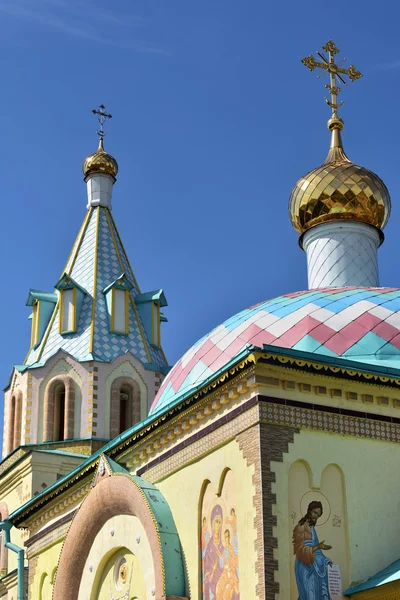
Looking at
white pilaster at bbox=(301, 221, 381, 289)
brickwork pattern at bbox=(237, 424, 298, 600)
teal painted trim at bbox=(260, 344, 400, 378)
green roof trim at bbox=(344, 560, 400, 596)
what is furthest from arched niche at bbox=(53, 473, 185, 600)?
white pilaster at bbox=(301, 221, 381, 289)

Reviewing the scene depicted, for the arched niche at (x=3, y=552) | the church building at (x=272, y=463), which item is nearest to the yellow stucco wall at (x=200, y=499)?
the church building at (x=272, y=463)

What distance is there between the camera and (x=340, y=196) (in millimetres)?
15000

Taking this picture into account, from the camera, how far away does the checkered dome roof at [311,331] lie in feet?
37.2

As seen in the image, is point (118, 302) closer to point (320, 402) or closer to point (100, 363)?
point (100, 363)

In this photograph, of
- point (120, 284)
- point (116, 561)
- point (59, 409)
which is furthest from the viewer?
point (120, 284)

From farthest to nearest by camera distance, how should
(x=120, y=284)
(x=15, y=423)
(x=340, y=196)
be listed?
(x=120, y=284) → (x=15, y=423) → (x=340, y=196)

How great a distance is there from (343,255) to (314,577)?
6327 millimetres

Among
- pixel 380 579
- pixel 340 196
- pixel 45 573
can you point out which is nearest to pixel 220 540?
pixel 380 579

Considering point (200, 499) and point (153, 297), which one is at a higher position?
point (153, 297)

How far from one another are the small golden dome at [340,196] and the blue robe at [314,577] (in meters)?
6.55

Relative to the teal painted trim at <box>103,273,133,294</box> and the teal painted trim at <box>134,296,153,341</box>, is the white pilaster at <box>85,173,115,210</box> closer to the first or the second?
the teal painted trim at <box>103,273,133,294</box>

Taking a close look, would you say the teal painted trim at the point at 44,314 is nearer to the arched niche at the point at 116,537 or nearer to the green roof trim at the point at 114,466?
the arched niche at the point at 116,537

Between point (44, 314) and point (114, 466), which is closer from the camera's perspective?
point (114, 466)

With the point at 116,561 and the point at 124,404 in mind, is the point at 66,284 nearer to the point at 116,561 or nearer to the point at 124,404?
the point at 124,404
